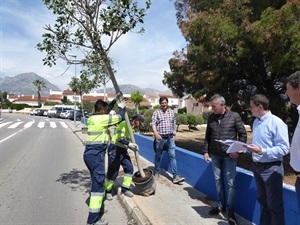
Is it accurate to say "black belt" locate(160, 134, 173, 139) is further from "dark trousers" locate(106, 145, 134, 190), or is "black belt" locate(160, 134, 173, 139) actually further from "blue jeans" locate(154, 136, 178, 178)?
"dark trousers" locate(106, 145, 134, 190)

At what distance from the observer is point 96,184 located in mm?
4898

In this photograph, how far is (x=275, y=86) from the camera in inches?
496

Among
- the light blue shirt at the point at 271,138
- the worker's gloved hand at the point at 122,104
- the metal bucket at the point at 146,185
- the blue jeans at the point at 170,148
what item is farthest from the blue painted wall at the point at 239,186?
the worker's gloved hand at the point at 122,104

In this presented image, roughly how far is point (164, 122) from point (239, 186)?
106 inches

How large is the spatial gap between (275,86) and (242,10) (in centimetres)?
370

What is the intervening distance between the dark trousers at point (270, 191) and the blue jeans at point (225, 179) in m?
0.72

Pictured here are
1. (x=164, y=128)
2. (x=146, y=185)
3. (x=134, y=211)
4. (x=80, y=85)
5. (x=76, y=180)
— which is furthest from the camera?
(x=80, y=85)

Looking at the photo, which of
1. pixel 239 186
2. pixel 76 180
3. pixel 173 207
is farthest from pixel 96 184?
pixel 76 180

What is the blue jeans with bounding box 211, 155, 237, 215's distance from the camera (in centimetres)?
466

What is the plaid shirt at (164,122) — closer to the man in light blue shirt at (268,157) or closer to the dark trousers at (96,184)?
the dark trousers at (96,184)

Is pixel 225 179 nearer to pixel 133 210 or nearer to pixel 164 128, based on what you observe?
pixel 133 210

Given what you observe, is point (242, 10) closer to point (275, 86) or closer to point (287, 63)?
point (287, 63)

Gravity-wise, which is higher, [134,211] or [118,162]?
[118,162]

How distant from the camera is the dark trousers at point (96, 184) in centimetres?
481
